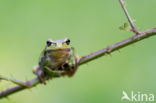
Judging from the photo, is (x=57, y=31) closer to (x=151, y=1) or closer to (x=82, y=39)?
(x=82, y=39)

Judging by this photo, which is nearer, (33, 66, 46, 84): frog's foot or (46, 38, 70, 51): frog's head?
(33, 66, 46, 84): frog's foot

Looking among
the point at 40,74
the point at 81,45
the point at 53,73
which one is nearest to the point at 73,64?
the point at 53,73

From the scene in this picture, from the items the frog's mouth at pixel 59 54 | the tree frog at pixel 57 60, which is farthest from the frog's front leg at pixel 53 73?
the frog's mouth at pixel 59 54

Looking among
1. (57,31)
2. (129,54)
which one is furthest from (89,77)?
(57,31)

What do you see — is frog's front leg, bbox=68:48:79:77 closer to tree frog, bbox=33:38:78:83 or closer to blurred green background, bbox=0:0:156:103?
tree frog, bbox=33:38:78:83

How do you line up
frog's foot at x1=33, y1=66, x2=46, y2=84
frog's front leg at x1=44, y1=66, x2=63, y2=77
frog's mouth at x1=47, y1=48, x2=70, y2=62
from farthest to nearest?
1. frog's mouth at x1=47, y1=48, x2=70, y2=62
2. frog's front leg at x1=44, y1=66, x2=63, y2=77
3. frog's foot at x1=33, y1=66, x2=46, y2=84

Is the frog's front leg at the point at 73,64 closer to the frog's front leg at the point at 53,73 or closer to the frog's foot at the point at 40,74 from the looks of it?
the frog's front leg at the point at 53,73

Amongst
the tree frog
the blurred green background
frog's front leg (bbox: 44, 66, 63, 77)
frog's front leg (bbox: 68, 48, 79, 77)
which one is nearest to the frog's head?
the tree frog
